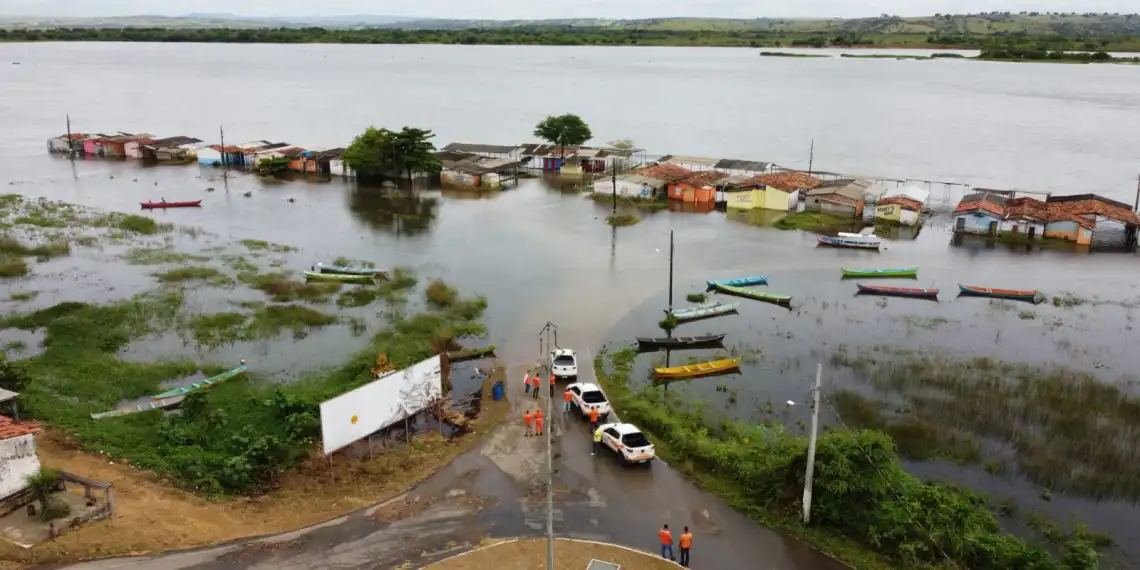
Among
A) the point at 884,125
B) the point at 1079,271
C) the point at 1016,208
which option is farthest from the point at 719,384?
the point at 884,125

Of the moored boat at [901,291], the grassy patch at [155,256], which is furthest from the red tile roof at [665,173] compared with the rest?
the grassy patch at [155,256]

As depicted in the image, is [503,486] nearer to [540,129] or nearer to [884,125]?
[540,129]

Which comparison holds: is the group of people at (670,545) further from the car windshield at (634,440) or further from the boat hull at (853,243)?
the boat hull at (853,243)

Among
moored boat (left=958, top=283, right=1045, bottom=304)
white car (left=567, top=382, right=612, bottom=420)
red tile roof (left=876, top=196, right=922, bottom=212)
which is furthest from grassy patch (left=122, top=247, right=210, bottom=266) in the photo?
red tile roof (left=876, top=196, right=922, bottom=212)

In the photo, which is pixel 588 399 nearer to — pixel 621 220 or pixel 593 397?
pixel 593 397

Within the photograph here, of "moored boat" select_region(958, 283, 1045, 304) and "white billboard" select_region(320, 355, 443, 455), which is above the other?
"white billboard" select_region(320, 355, 443, 455)

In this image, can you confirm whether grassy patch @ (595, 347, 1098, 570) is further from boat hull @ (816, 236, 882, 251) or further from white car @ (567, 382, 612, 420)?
boat hull @ (816, 236, 882, 251)
